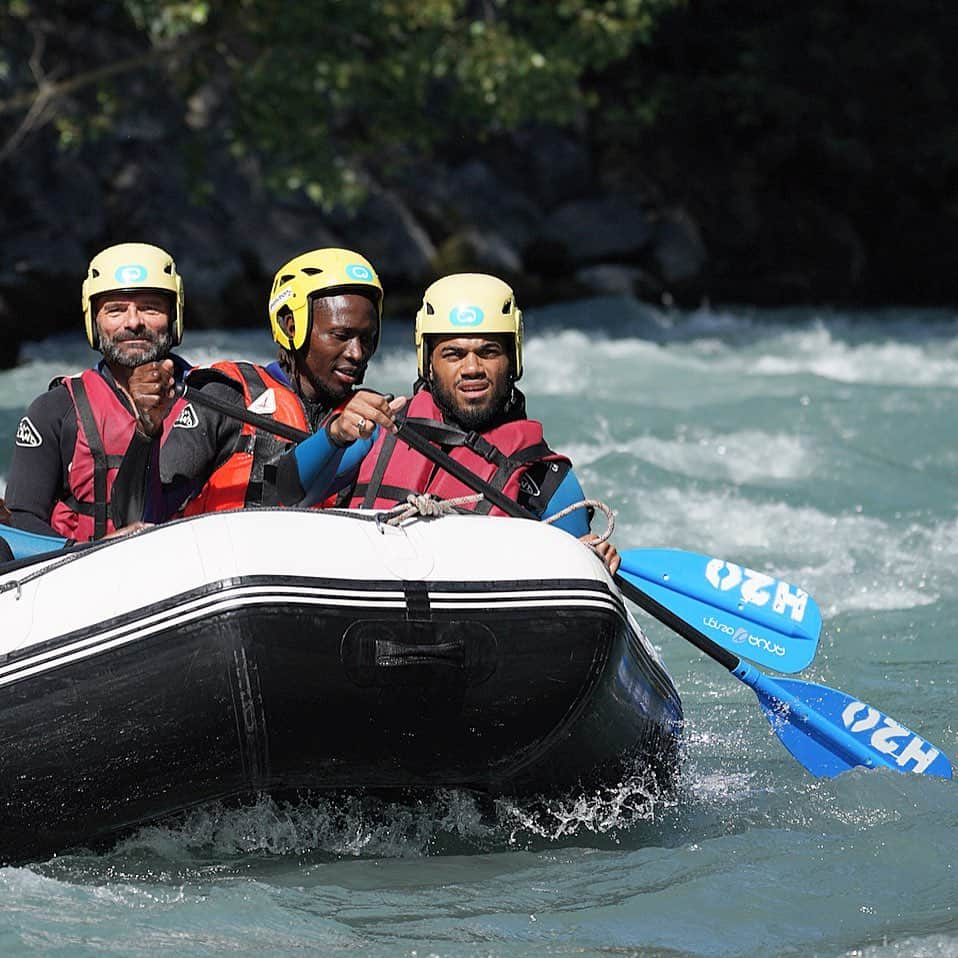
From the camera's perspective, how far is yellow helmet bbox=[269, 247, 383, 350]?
4152mm

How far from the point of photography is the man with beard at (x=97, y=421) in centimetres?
416

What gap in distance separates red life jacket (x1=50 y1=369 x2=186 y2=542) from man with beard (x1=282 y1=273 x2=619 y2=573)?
48 centimetres

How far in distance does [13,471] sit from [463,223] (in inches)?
473

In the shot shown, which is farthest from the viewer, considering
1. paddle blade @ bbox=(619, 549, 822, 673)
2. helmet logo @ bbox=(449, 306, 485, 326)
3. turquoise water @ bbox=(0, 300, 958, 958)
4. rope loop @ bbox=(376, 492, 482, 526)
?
paddle blade @ bbox=(619, 549, 822, 673)

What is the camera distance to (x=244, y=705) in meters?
3.57

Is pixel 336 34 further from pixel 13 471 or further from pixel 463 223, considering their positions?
pixel 13 471

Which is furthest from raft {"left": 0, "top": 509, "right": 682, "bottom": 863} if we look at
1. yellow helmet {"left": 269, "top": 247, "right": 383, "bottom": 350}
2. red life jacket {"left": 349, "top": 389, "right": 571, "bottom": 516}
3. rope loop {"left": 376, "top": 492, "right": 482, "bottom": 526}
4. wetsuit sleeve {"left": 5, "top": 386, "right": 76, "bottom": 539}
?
yellow helmet {"left": 269, "top": 247, "right": 383, "bottom": 350}

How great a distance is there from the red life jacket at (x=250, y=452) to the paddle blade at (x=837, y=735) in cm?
125

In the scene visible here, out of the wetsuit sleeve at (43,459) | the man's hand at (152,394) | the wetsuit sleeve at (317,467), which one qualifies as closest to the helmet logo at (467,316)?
the wetsuit sleeve at (317,467)

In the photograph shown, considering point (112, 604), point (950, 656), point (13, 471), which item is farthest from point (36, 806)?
point (950, 656)

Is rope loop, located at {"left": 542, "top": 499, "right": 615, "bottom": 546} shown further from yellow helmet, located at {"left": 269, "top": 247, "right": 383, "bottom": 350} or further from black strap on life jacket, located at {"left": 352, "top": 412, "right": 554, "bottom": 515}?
yellow helmet, located at {"left": 269, "top": 247, "right": 383, "bottom": 350}

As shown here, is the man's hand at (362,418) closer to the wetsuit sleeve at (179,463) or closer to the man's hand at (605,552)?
the wetsuit sleeve at (179,463)

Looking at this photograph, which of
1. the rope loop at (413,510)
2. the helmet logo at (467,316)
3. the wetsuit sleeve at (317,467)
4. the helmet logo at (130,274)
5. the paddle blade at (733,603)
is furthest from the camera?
the paddle blade at (733,603)

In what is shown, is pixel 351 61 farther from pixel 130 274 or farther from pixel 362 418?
pixel 362 418
